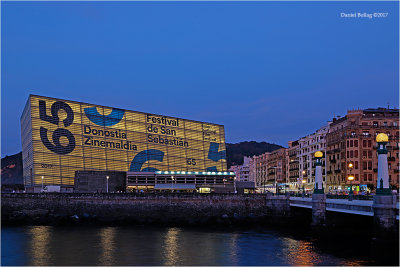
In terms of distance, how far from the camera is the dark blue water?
55.8 meters

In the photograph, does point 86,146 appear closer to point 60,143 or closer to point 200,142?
point 60,143

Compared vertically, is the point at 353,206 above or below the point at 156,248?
above

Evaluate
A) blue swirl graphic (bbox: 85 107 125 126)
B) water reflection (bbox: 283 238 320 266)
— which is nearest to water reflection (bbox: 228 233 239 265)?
water reflection (bbox: 283 238 320 266)

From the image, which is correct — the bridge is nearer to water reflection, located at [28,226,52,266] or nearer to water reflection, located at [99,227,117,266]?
water reflection, located at [99,227,117,266]

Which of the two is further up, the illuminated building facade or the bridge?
the illuminated building facade

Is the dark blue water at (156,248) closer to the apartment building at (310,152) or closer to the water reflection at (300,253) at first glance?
the water reflection at (300,253)

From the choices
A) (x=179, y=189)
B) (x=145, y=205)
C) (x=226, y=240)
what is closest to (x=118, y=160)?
(x=179, y=189)

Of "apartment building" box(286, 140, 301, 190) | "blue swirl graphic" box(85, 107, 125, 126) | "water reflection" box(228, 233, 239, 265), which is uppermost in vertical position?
"blue swirl graphic" box(85, 107, 125, 126)

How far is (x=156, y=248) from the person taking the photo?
6406cm

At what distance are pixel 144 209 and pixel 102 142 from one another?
56.5 meters

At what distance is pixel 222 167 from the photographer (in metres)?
186

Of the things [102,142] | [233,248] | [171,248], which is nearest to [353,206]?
[233,248]

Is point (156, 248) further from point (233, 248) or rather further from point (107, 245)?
point (233, 248)

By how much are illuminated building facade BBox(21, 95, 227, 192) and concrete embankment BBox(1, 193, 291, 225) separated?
41.6m
